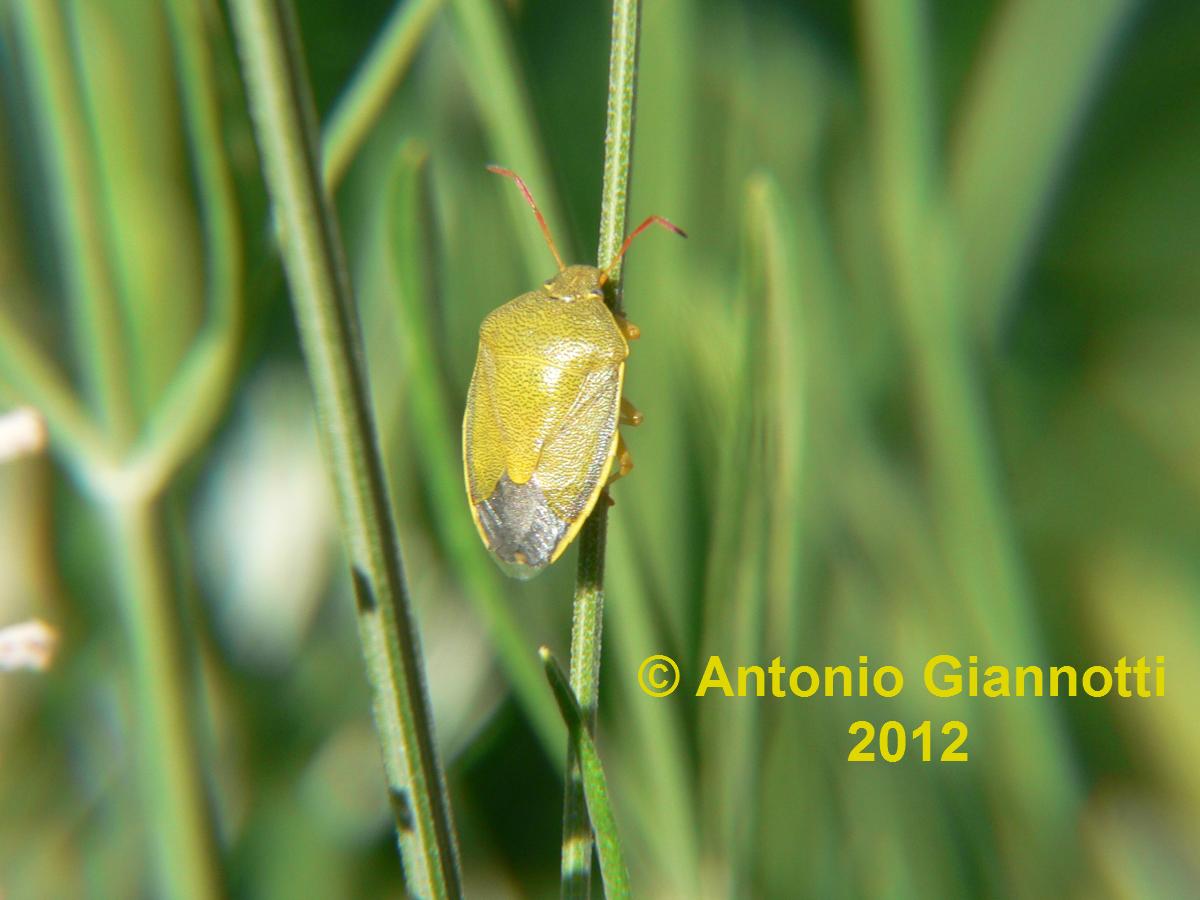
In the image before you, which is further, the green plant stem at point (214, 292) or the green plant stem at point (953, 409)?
the green plant stem at point (953, 409)

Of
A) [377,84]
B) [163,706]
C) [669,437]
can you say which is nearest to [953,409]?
[669,437]

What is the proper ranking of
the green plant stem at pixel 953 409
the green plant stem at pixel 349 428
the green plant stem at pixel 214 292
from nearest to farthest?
the green plant stem at pixel 349 428 → the green plant stem at pixel 214 292 → the green plant stem at pixel 953 409

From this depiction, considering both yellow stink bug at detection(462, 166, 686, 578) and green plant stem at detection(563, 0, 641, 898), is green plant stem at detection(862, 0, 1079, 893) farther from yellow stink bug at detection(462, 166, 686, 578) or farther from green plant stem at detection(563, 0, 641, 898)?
green plant stem at detection(563, 0, 641, 898)

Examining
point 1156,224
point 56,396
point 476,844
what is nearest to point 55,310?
point 56,396

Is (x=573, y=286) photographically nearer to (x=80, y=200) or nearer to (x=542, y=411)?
(x=542, y=411)

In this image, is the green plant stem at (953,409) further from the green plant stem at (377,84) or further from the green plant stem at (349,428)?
the green plant stem at (349,428)

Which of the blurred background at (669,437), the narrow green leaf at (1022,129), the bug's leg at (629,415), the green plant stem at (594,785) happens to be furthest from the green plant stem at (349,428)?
the narrow green leaf at (1022,129)

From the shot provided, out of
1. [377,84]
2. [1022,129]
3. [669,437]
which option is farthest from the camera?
[1022,129]
